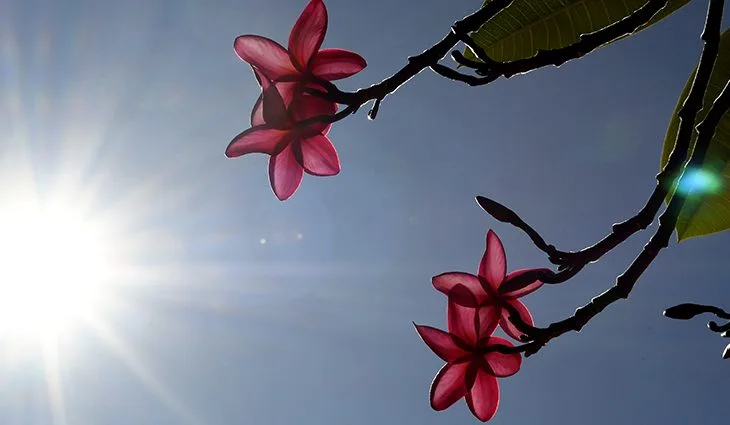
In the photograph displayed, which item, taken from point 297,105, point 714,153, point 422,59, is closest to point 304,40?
point 297,105

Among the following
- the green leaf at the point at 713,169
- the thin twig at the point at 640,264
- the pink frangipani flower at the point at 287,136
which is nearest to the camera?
the thin twig at the point at 640,264

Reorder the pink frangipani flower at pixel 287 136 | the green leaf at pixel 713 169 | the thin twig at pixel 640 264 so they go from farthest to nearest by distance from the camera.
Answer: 1. the green leaf at pixel 713 169
2. the pink frangipani flower at pixel 287 136
3. the thin twig at pixel 640 264

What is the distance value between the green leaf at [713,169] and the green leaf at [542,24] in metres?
0.16

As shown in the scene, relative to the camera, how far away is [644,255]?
0.72 m

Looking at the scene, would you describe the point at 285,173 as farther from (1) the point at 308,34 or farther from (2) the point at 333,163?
(1) the point at 308,34

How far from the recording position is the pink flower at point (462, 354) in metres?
0.86

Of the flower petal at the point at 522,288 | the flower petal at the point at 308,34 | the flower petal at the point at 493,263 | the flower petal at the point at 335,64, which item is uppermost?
the flower petal at the point at 308,34

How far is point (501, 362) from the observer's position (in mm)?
861

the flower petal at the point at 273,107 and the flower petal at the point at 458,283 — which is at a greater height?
the flower petal at the point at 273,107

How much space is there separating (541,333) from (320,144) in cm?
38

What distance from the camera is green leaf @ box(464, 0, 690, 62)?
1026 mm

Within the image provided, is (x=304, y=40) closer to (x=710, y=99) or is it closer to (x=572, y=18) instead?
(x=572, y=18)

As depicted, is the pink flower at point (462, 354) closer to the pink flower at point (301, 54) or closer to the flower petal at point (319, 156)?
the flower petal at point (319, 156)

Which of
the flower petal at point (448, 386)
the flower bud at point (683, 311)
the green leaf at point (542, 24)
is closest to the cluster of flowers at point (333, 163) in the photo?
the flower petal at point (448, 386)
